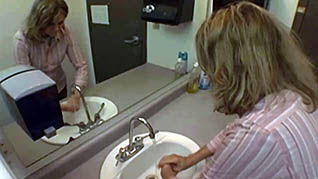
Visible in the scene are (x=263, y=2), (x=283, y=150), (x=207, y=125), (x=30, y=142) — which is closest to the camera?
(x=283, y=150)

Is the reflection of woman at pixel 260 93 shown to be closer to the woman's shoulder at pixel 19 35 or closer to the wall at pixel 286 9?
the woman's shoulder at pixel 19 35

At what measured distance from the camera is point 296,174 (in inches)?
23.6

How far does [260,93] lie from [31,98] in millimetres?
674

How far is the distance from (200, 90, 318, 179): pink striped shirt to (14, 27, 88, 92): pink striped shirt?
0.65 metres

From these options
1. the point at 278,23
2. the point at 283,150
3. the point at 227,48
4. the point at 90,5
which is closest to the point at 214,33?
the point at 227,48

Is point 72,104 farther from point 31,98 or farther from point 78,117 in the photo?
point 31,98

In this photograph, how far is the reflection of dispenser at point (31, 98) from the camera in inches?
29.5

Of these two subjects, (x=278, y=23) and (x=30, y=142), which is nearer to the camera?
(x=278, y=23)

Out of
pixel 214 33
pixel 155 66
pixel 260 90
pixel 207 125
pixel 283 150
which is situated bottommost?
pixel 207 125

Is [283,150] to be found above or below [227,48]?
below

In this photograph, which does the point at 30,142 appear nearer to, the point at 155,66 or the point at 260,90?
the point at 260,90

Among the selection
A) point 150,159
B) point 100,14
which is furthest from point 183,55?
point 150,159

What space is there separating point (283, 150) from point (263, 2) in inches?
46.9

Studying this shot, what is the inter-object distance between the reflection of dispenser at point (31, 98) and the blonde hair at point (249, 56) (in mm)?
511
